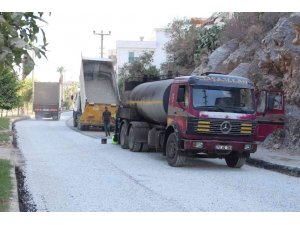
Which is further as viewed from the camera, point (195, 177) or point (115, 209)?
point (195, 177)

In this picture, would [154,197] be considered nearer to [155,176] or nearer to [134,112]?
[155,176]

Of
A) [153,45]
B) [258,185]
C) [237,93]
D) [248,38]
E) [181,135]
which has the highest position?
[153,45]

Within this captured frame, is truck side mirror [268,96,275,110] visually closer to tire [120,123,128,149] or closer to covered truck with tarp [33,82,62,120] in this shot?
tire [120,123,128,149]

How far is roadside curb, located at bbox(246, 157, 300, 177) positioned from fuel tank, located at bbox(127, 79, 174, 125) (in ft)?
9.52

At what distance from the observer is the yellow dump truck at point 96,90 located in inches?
1081

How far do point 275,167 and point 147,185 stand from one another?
15.6ft

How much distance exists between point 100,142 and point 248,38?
944 cm

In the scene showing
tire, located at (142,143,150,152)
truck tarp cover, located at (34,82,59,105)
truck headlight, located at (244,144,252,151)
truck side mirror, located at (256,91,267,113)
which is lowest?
tire, located at (142,143,150,152)

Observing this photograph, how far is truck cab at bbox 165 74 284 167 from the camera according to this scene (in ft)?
40.9

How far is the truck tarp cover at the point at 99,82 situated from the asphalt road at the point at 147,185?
1208cm

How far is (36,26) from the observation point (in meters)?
4.80

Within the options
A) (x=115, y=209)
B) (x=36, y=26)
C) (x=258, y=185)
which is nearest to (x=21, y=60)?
(x=36, y=26)

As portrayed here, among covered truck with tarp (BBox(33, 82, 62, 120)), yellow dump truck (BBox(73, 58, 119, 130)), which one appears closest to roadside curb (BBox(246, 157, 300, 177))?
yellow dump truck (BBox(73, 58, 119, 130))

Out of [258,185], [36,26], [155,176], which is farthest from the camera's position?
[155,176]
